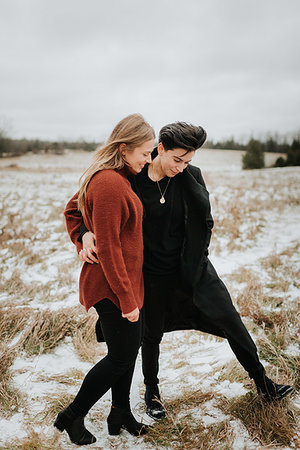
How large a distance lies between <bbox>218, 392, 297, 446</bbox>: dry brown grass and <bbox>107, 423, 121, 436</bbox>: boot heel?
0.73 m

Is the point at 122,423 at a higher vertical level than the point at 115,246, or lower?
lower

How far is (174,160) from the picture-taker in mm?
1880

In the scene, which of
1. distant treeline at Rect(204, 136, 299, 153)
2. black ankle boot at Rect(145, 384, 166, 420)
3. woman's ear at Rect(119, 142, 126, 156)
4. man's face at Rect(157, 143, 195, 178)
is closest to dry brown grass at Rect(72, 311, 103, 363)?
black ankle boot at Rect(145, 384, 166, 420)

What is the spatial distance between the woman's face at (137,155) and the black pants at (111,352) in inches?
28.5

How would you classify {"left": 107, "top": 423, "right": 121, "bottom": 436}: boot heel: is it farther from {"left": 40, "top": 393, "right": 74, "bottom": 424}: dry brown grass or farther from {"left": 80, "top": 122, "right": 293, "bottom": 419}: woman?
{"left": 80, "top": 122, "right": 293, "bottom": 419}: woman

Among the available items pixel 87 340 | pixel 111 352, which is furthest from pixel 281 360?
pixel 87 340

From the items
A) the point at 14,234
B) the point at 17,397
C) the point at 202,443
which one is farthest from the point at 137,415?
the point at 14,234

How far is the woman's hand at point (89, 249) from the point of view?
1686mm

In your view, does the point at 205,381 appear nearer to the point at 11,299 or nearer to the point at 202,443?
the point at 202,443

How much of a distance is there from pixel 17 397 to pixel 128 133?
6.52 feet

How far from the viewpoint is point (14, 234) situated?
6574mm

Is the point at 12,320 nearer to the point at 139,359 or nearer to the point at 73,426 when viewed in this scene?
the point at 139,359

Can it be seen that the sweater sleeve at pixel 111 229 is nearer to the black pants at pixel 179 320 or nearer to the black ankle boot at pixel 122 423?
the black pants at pixel 179 320

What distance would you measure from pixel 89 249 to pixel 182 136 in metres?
0.81
